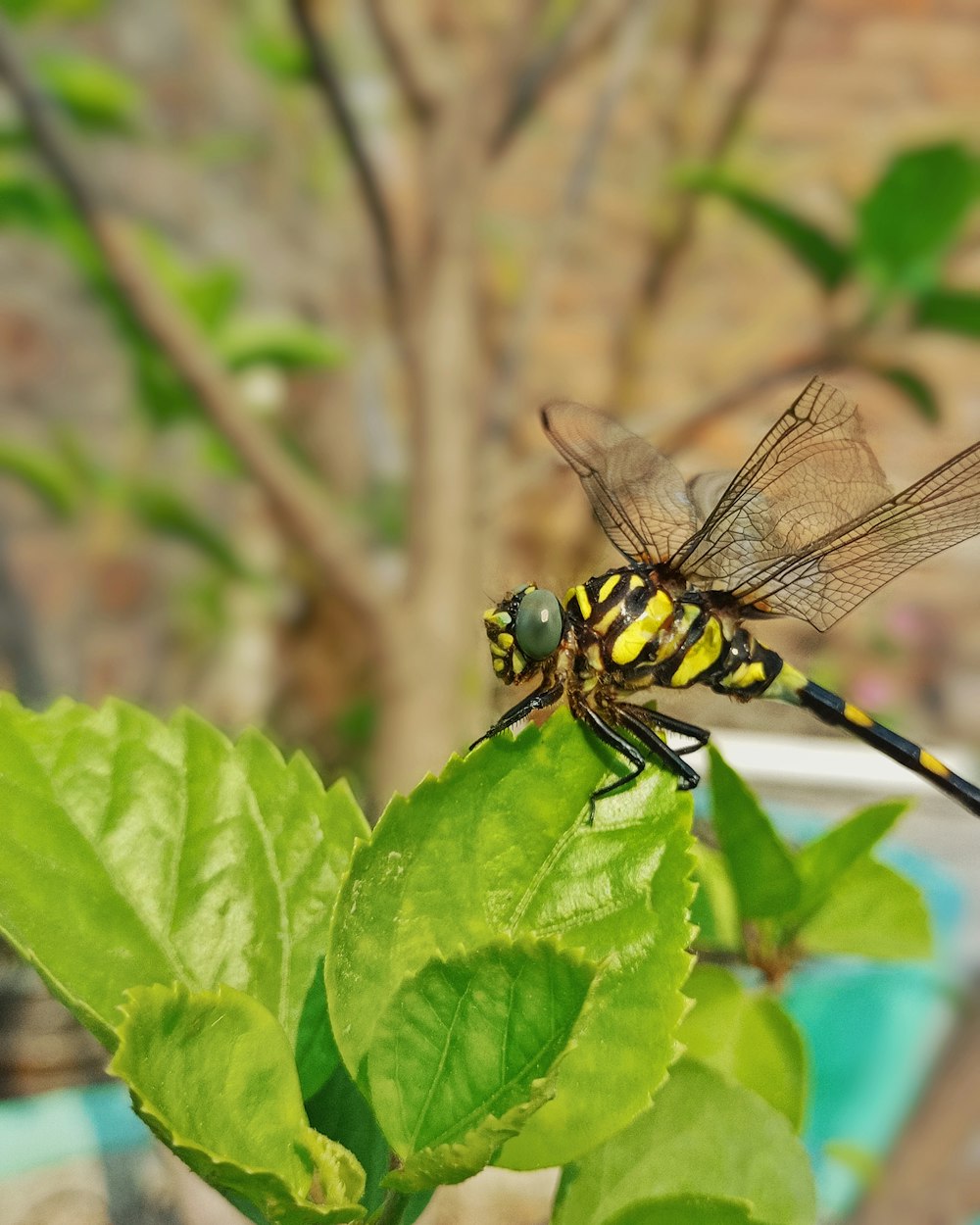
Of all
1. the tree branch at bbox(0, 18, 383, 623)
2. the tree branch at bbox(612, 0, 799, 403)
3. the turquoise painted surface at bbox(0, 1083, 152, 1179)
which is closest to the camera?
the turquoise painted surface at bbox(0, 1083, 152, 1179)

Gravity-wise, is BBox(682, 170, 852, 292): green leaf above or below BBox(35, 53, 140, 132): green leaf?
below

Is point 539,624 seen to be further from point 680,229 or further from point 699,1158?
point 680,229

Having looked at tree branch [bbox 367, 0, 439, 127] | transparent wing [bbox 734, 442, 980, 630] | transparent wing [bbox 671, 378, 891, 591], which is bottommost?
transparent wing [bbox 734, 442, 980, 630]

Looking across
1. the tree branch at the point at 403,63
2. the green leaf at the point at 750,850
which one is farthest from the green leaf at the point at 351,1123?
the tree branch at the point at 403,63

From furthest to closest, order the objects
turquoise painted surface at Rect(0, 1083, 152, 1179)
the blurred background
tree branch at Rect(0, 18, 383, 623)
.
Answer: the blurred background
tree branch at Rect(0, 18, 383, 623)
turquoise painted surface at Rect(0, 1083, 152, 1179)

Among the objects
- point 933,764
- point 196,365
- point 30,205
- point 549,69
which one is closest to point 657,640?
point 933,764

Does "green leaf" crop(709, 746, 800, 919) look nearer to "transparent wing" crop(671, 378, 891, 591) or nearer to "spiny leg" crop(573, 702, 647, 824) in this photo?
"spiny leg" crop(573, 702, 647, 824)

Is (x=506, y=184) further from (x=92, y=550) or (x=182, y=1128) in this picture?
(x=182, y=1128)

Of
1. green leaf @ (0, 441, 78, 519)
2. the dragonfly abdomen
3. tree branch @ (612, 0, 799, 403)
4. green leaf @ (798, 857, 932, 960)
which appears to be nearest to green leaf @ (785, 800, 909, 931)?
green leaf @ (798, 857, 932, 960)
